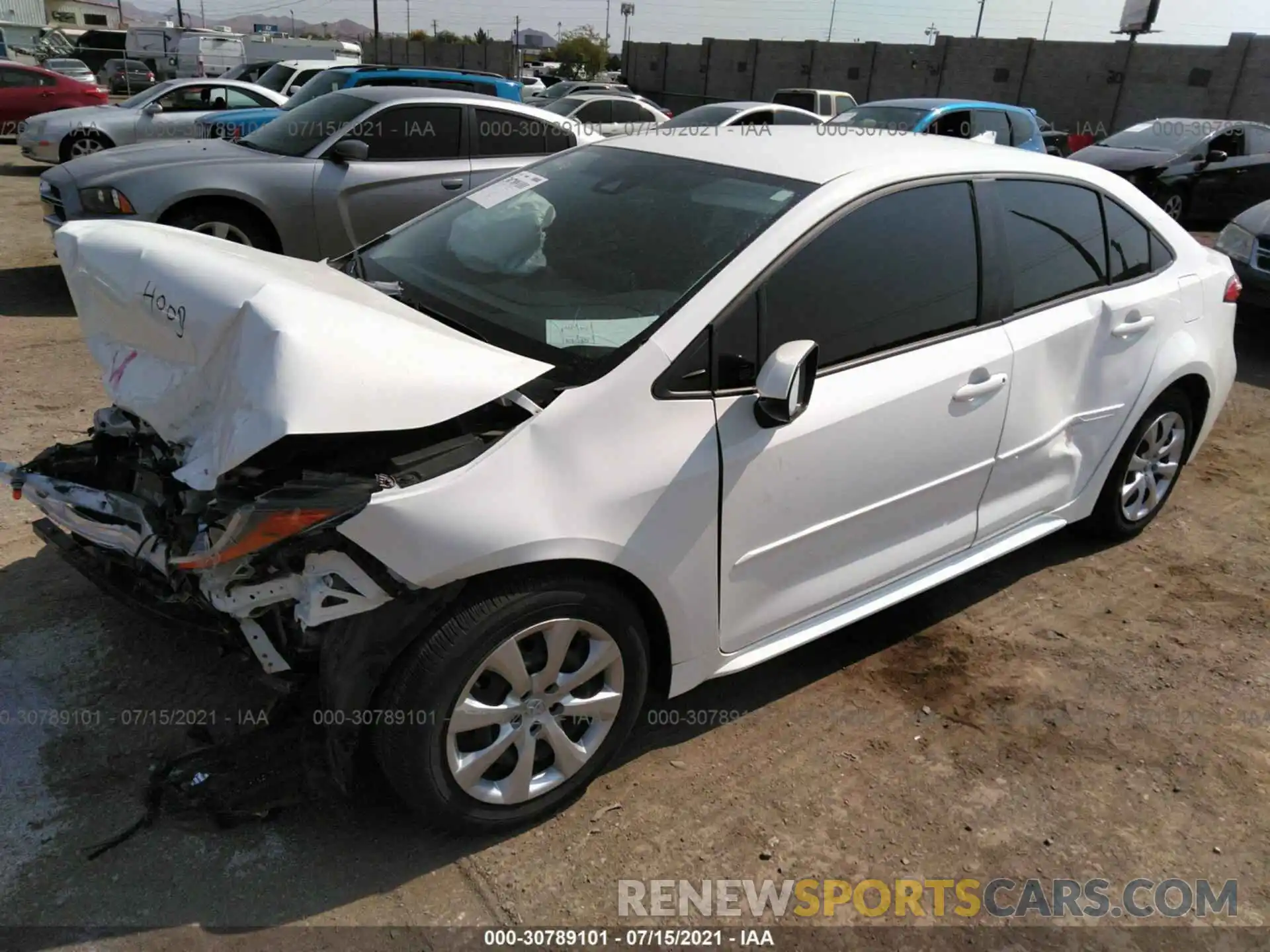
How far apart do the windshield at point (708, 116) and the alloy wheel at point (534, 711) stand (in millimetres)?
12036

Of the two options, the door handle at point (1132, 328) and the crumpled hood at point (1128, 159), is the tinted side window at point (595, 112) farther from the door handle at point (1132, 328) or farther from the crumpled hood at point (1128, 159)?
the door handle at point (1132, 328)

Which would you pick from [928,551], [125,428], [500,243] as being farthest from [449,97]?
[928,551]

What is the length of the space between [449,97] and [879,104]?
273 inches

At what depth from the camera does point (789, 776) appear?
2834mm

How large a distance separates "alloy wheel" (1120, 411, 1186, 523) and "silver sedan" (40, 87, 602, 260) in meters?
4.36

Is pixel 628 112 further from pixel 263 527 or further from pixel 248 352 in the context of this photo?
pixel 263 527

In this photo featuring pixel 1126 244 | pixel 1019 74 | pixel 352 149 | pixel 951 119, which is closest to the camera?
pixel 1126 244

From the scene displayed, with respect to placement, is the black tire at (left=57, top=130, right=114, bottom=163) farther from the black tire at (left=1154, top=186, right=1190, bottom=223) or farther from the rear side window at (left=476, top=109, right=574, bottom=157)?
the black tire at (left=1154, top=186, right=1190, bottom=223)

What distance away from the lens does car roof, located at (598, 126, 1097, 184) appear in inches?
116

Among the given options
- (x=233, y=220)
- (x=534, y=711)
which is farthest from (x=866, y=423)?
(x=233, y=220)

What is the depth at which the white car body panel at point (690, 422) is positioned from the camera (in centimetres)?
216

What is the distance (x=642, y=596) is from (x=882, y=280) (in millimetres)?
1266

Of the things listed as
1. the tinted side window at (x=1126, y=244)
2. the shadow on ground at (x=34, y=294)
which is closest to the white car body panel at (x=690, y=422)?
the tinted side window at (x=1126, y=244)

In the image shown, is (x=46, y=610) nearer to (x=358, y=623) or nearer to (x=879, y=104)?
(x=358, y=623)
